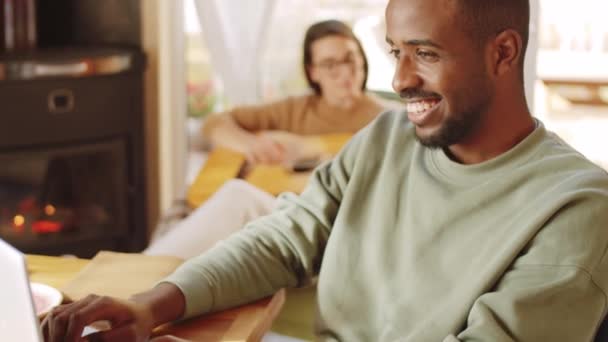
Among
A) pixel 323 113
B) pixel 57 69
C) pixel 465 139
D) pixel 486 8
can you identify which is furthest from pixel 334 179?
pixel 57 69

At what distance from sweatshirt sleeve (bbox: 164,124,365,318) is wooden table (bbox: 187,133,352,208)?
83 centimetres

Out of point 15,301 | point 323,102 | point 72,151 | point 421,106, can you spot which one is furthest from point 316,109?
point 15,301

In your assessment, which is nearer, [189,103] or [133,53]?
[133,53]

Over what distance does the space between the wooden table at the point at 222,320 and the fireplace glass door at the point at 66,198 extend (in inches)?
67.1

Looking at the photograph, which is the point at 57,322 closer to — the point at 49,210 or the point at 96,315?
the point at 96,315

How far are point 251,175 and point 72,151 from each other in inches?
31.5

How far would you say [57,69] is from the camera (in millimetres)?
2904

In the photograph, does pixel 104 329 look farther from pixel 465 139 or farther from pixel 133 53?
pixel 133 53

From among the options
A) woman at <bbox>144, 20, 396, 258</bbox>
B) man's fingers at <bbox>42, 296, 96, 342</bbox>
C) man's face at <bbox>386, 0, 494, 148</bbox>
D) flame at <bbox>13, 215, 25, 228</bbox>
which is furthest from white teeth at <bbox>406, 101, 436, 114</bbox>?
flame at <bbox>13, 215, 25, 228</bbox>

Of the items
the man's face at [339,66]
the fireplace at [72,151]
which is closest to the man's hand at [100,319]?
the man's face at [339,66]

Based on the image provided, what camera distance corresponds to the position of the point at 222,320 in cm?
125

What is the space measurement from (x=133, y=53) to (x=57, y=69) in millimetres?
297

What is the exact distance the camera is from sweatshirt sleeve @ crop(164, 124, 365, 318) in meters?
1.32

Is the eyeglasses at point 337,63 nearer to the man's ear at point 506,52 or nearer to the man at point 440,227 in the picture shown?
the man at point 440,227
